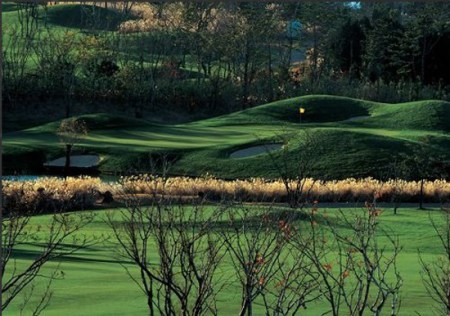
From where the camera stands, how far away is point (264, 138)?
142 ft

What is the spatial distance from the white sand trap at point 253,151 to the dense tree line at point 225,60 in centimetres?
1548

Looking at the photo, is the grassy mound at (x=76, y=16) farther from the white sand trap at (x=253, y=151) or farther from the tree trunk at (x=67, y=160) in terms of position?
the tree trunk at (x=67, y=160)

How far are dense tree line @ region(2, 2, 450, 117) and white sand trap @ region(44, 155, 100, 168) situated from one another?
41.2 ft

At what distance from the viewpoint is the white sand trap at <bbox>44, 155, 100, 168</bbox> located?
41.3 metres

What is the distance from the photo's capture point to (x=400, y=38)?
2586 inches

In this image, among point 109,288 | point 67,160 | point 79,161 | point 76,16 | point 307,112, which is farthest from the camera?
point 76,16

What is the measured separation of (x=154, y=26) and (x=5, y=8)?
116ft

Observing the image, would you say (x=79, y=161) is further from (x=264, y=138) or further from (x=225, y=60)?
(x=225, y=60)

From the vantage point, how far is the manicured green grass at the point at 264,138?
3978 cm

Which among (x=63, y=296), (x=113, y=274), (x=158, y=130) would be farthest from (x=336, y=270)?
(x=158, y=130)

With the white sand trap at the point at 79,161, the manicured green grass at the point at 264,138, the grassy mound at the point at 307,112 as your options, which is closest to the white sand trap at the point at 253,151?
the manicured green grass at the point at 264,138

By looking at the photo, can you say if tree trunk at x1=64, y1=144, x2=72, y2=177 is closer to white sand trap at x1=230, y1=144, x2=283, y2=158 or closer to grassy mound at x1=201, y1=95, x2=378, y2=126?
white sand trap at x1=230, y1=144, x2=283, y2=158

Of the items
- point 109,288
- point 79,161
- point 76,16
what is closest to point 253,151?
point 79,161

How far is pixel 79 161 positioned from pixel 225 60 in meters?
33.9
